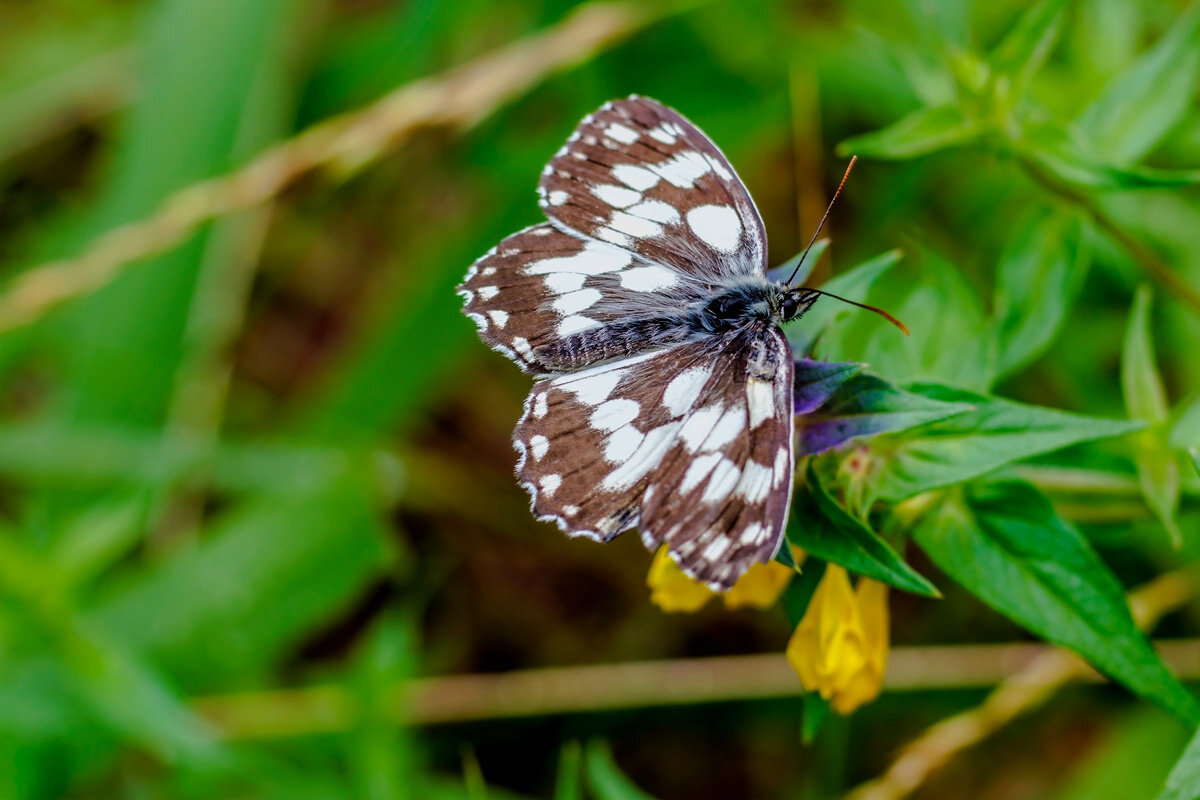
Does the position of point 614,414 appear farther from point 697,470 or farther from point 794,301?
point 794,301

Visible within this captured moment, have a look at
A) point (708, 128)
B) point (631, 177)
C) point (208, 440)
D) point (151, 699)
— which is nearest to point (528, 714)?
point (151, 699)

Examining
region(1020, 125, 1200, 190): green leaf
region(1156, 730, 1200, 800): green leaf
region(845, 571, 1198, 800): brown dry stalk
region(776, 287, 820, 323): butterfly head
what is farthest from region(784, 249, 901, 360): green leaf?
region(845, 571, 1198, 800): brown dry stalk

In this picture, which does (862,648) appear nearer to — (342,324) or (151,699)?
(151,699)

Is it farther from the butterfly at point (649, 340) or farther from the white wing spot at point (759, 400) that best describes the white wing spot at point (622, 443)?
the white wing spot at point (759, 400)

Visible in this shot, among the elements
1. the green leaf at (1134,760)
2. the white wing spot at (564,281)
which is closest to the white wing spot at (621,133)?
the white wing spot at (564,281)

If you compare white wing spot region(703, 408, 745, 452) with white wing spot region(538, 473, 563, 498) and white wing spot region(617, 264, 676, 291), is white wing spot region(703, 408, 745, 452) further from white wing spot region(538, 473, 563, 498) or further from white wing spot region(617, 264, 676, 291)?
white wing spot region(617, 264, 676, 291)

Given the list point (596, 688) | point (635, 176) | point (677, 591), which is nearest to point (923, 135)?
point (635, 176)
